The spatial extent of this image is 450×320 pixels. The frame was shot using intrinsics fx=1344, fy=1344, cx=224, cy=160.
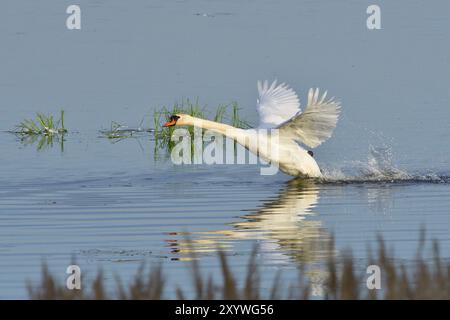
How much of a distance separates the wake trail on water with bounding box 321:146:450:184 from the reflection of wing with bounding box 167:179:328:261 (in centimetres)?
142

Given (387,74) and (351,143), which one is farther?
(387,74)

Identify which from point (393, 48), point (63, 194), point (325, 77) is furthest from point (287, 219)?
point (393, 48)

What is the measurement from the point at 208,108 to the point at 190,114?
1.36 metres

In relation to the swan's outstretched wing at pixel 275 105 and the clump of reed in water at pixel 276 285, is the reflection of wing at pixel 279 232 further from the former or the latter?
the clump of reed in water at pixel 276 285

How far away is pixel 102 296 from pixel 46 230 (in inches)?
242

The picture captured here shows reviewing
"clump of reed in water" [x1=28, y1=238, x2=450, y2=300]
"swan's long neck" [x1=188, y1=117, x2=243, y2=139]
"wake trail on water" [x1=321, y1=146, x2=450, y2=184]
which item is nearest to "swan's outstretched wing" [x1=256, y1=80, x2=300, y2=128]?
"wake trail on water" [x1=321, y1=146, x2=450, y2=184]

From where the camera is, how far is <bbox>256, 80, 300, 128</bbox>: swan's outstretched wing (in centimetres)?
1803

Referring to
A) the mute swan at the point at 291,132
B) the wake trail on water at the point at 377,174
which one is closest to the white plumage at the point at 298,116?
the mute swan at the point at 291,132

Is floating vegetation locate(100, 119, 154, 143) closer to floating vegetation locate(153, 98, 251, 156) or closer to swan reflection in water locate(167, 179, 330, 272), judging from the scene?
floating vegetation locate(153, 98, 251, 156)

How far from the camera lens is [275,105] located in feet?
59.7

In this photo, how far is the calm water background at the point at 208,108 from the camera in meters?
12.6

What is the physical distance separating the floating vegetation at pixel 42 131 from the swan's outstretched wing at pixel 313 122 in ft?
15.3

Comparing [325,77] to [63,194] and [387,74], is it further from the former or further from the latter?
[63,194]

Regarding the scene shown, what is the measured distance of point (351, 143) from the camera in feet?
66.0
